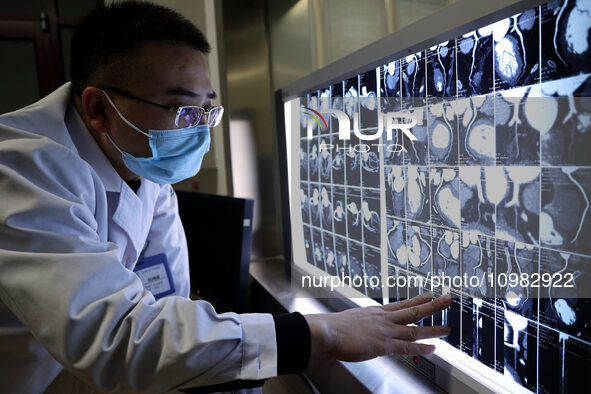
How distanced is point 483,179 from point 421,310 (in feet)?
0.74

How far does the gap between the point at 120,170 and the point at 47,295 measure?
17.9 inches

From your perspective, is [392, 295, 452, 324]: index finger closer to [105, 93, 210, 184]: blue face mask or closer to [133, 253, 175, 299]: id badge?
[105, 93, 210, 184]: blue face mask

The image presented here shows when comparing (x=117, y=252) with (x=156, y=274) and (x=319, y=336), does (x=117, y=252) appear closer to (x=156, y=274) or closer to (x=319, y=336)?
(x=319, y=336)

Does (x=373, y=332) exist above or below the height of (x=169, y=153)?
below

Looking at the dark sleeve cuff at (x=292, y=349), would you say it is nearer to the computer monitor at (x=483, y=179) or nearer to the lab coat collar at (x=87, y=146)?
the computer monitor at (x=483, y=179)

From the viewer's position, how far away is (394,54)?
686 millimetres

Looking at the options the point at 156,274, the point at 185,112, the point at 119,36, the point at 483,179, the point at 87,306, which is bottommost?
the point at 156,274

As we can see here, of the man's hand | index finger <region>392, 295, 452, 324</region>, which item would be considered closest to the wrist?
the man's hand

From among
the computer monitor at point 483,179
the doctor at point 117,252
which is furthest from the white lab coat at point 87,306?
the computer monitor at point 483,179

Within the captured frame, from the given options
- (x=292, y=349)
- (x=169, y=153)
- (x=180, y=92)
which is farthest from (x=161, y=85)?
(x=292, y=349)

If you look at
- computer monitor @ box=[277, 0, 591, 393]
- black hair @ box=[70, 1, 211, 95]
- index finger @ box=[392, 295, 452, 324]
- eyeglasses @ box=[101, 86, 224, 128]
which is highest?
black hair @ box=[70, 1, 211, 95]

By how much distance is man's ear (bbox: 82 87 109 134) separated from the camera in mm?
831

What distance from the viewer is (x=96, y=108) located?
85 centimetres

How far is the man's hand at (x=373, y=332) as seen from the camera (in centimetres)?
63
